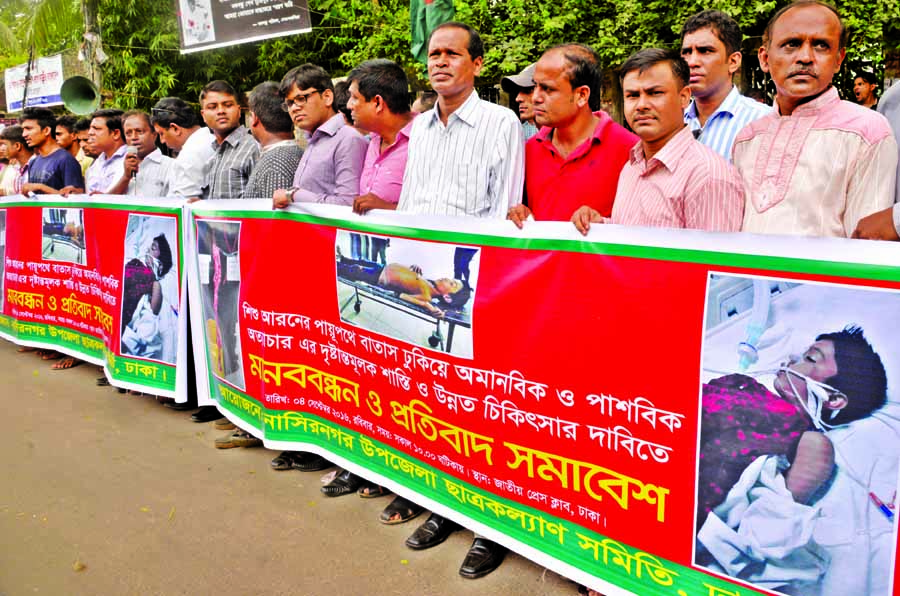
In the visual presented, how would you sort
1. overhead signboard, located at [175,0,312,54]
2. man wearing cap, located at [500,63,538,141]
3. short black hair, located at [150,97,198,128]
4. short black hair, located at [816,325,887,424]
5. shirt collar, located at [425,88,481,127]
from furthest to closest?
overhead signboard, located at [175,0,312,54] < short black hair, located at [150,97,198,128] < man wearing cap, located at [500,63,538,141] < shirt collar, located at [425,88,481,127] < short black hair, located at [816,325,887,424]

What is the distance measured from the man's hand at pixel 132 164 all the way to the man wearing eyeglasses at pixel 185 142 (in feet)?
1.22

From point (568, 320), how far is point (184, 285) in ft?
9.87

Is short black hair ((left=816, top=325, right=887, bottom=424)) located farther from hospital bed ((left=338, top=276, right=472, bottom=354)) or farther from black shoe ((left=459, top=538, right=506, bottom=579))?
black shoe ((left=459, top=538, right=506, bottom=579))

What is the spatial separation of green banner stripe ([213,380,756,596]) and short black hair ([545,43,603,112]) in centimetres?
164

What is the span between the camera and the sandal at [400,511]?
11.6ft

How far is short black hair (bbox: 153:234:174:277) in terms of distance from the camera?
503 cm

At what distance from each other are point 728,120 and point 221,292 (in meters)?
2.83

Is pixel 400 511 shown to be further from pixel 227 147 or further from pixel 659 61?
pixel 227 147

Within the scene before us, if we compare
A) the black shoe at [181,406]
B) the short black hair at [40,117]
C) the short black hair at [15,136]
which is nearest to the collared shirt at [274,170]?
the black shoe at [181,406]

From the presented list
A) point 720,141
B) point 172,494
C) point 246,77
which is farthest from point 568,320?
point 246,77

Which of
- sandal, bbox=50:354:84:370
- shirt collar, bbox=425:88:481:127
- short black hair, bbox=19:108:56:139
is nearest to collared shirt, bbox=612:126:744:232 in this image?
shirt collar, bbox=425:88:481:127

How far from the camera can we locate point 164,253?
5066 mm

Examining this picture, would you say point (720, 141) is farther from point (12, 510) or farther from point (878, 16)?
point (878, 16)

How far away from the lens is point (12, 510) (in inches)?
150
